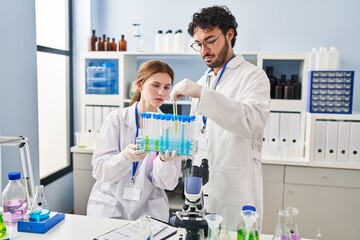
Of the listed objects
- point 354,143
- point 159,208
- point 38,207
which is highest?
point 354,143

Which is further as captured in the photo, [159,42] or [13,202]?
[159,42]

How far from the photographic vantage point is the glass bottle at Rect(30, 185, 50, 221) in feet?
4.53

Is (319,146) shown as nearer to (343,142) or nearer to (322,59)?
(343,142)

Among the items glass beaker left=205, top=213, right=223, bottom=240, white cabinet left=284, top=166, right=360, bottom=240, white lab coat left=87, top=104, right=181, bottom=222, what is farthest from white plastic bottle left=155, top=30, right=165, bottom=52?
glass beaker left=205, top=213, right=223, bottom=240

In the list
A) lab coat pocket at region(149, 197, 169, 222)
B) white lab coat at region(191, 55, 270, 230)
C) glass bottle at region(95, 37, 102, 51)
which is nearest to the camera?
white lab coat at region(191, 55, 270, 230)

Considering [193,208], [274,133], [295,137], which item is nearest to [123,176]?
[193,208]

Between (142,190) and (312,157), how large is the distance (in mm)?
1530

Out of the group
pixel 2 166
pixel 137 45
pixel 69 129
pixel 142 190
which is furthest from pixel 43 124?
pixel 142 190

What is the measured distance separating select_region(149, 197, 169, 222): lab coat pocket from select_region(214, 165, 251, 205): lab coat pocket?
0.28 m

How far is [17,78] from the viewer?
2398mm

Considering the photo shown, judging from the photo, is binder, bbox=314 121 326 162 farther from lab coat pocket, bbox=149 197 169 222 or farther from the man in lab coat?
lab coat pocket, bbox=149 197 169 222

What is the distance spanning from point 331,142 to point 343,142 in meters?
0.09

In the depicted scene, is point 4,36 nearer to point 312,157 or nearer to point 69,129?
point 69,129

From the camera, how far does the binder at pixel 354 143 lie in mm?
2590
